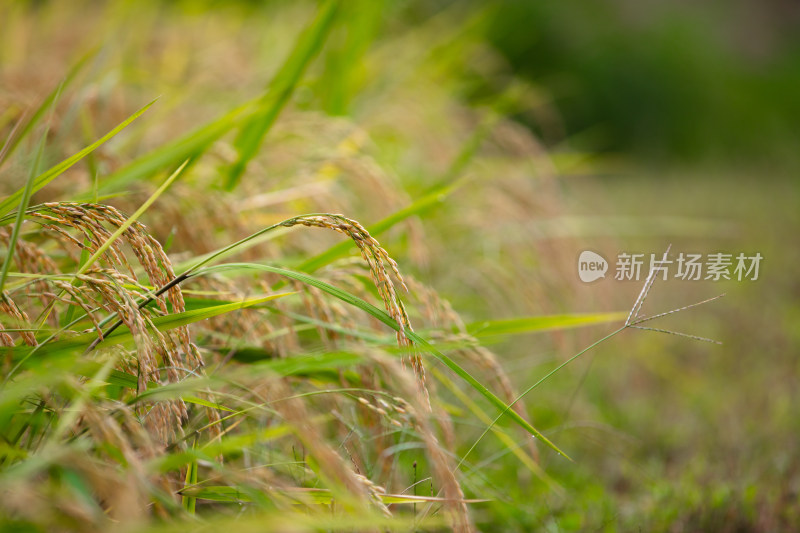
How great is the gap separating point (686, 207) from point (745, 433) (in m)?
2.77

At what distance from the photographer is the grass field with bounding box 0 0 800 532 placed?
0.76m

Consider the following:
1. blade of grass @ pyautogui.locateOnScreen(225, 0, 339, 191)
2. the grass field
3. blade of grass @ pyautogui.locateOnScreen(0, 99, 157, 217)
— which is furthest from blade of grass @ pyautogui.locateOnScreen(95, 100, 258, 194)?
blade of grass @ pyautogui.locateOnScreen(0, 99, 157, 217)

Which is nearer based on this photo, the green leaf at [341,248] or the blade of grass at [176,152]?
the green leaf at [341,248]

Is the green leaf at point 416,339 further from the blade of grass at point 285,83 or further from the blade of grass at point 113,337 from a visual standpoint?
the blade of grass at point 285,83

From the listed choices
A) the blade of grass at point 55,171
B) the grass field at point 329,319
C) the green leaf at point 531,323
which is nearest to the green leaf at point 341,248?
the grass field at point 329,319

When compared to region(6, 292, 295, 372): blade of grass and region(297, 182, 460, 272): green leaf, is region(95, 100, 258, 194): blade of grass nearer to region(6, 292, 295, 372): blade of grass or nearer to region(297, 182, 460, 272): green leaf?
region(297, 182, 460, 272): green leaf

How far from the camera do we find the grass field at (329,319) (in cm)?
76

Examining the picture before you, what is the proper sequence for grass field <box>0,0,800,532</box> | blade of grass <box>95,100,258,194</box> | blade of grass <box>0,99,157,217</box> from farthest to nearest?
blade of grass <box>95,100,258,194</box> < blade of grass <box>0,99,157,217</box> < grass field <box>0,0,800,532</box>

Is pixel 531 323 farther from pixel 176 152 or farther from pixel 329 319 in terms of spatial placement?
pixel 176 152

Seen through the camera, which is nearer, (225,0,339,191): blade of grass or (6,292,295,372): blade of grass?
(6,292,295,372): blade of grass

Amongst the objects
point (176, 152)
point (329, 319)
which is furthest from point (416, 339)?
point (176, 152)

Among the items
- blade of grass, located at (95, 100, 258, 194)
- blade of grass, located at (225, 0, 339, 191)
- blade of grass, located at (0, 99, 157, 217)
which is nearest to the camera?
blade of grass, located at (0, 99, 157, 217)

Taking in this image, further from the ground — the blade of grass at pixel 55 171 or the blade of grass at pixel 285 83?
the blade of grass at pixel 285 83

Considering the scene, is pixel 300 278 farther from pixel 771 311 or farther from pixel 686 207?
pixel 686 207
